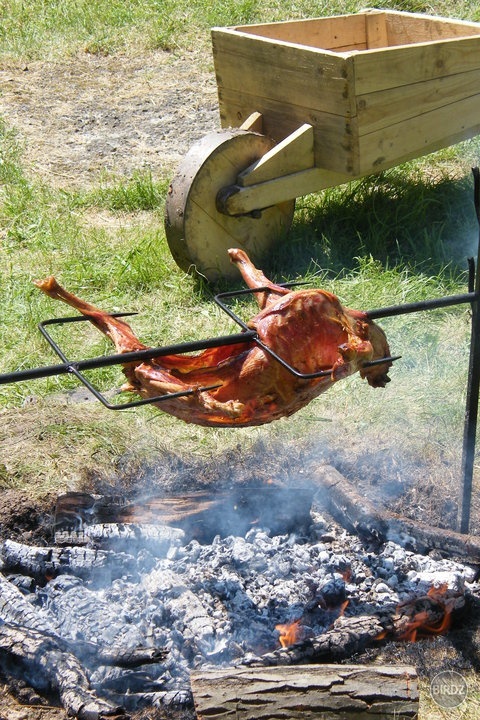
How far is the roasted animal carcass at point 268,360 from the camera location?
2822 millimetres

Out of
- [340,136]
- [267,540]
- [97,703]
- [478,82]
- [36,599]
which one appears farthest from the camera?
[478,82]

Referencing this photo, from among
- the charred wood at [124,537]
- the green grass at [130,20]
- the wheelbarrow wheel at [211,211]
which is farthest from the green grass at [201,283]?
the green grass at [130,20]

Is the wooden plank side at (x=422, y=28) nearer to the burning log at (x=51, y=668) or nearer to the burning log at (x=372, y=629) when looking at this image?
the burning log at (x=372, y=629)

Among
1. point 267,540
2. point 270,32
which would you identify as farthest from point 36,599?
point 270,32

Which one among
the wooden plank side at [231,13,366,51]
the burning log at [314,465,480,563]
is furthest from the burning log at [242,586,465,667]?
the wooden plank side at [231,13,366,51]

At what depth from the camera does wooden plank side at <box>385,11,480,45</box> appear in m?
6.04

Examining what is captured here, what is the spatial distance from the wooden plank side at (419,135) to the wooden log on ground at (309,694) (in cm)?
355

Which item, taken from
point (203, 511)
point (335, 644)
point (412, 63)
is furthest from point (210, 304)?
point (335, 644)

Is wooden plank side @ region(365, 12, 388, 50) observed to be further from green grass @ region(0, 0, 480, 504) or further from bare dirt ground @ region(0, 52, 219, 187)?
bare dirt ground @ region(0, 52, 219, 187)

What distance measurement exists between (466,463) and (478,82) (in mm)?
3572

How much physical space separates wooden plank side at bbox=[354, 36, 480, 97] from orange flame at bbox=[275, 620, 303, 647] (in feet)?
11.0

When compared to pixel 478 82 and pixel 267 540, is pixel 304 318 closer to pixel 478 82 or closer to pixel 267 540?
pixel 267 540

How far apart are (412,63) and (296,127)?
33.1 inches

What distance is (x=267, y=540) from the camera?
11.1 ft
